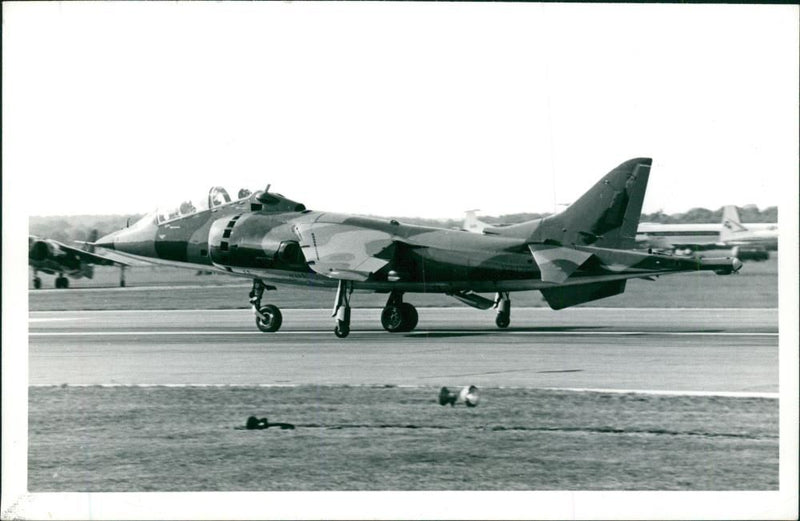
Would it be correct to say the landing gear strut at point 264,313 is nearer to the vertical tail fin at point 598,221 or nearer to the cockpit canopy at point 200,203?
the cockpit canopy at point 200,203

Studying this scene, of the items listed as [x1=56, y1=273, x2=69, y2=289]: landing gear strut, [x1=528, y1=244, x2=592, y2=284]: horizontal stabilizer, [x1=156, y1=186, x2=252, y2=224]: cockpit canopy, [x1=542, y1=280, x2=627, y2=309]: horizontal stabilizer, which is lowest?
[x1=542, y1=280, x2=627, y2=309]: horizontal stabilizer

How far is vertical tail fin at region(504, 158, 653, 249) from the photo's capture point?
1623 cm

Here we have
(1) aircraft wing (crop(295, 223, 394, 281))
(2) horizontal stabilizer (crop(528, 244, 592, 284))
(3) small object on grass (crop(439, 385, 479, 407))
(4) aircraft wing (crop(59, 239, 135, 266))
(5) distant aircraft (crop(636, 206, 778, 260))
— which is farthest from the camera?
(1) aircraft wing (crop(295, 223, 394, 281))

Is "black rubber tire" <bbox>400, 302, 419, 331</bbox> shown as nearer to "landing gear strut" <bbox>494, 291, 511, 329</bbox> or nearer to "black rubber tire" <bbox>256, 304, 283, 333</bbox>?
"landing gear strut" <bbox>494, 291, 511, 329</bbox>

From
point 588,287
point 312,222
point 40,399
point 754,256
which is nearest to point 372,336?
point 312,222

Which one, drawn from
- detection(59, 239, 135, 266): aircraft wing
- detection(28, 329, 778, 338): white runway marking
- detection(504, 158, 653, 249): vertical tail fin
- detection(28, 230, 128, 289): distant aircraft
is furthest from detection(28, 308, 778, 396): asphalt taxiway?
detection(504, 158, 653, 249): vertical tail fin

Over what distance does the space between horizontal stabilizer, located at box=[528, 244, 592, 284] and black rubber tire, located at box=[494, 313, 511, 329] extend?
190cm

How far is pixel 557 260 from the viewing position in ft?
54.7

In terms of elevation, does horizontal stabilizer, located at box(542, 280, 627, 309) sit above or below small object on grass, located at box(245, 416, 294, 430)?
above

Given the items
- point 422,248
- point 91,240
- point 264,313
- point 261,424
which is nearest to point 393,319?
point 422,248

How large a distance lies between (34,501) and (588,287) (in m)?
9.90

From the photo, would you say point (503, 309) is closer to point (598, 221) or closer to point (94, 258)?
point (598, 221)

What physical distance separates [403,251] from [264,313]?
125 inches

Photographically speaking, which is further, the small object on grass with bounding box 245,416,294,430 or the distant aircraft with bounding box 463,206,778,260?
the distant aircraft with bounding box 463,206,778,260
